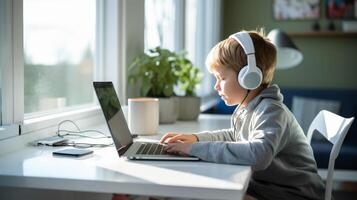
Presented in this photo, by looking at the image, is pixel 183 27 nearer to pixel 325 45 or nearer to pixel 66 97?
pixel 66 97

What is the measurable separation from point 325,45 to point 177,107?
10.1 ft

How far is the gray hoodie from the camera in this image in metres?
1.10

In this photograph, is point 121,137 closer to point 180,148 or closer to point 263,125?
point 180,148

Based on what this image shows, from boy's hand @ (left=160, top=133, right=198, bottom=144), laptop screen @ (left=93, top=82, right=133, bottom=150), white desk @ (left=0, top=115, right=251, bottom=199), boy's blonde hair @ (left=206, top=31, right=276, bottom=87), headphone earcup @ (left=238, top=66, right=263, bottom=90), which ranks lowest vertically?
white desk @ (left=0, top=115, right=251, bottom=199)

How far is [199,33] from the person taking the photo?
13.8 feet

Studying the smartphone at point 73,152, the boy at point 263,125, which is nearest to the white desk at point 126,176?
the smartphone at point 73,152

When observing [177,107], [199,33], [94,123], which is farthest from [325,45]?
[94,123]

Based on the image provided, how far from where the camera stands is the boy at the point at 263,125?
1.19 metres

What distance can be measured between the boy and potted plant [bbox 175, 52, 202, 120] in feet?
2.38

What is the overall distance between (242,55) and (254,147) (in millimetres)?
299

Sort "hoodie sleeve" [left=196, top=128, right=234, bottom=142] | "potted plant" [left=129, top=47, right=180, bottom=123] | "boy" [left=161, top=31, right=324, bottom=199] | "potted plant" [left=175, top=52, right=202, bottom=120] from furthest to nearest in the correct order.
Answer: "potted plant" [left=175, top=52, right=202, bottom=120]
"potted plant" [left=129, top=47, right=180, bottom=123]
"hoodie sleeve" [left=196, top=128, right=234, bottom=142]
"boy" [left=161, top=31, right=324, bottom=199]

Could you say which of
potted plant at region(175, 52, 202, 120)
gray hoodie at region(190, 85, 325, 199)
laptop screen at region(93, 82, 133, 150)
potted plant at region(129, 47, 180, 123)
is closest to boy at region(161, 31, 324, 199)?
gray hoodie at region(190, 85, 325, 199)

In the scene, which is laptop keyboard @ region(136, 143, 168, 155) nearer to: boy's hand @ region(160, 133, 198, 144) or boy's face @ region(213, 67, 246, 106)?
boy's hand @ region(160, 133, 198, 144)

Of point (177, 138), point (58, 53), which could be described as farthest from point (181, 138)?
point (58, 53)
